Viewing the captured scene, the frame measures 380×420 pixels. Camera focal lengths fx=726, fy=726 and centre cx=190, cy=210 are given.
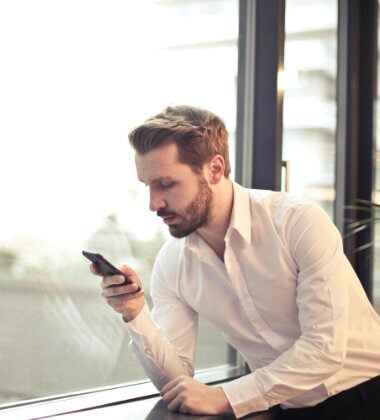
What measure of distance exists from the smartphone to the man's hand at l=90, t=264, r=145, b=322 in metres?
0.01

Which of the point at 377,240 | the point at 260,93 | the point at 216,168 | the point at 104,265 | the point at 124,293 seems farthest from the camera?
the point at 377,240

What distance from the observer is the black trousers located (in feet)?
7.14

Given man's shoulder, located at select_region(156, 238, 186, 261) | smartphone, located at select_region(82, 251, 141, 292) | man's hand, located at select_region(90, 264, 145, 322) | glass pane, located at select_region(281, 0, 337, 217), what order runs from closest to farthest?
1. smartphone, located at select_region(82, 251, 141, 292)
2. man's hand, located at select_region(90, 264, 145, 322)
3. man's shoulder, located at select_region(156, 238, 186, 261)
4. glass pane, located at select_region(281, 0, 337, 217)

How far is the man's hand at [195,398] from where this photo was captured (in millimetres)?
1983

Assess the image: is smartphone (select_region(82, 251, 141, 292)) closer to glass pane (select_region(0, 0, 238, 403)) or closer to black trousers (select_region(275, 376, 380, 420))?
glass pane (select_region(0, 0, 238, 403))

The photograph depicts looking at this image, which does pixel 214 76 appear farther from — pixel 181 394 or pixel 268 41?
pixel 181 394

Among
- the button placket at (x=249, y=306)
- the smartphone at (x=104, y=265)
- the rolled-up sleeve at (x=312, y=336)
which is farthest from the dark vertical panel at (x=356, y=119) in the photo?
the smartphone at (x=104, y=265)

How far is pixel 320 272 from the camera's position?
1.99 m

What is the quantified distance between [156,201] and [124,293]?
27 centimetres

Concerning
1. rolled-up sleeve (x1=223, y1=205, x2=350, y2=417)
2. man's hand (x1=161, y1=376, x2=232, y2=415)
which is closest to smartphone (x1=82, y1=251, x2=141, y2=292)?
man's hand (x1=161, y1=376, x2=232, y2=415)

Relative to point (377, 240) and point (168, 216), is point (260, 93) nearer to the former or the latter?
point (168, 216)

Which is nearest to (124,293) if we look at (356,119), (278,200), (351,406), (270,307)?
(270,307)

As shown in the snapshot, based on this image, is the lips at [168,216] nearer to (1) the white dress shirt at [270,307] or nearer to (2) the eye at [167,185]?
(2) the eye at [167,185]

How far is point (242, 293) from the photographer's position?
7.20ft
